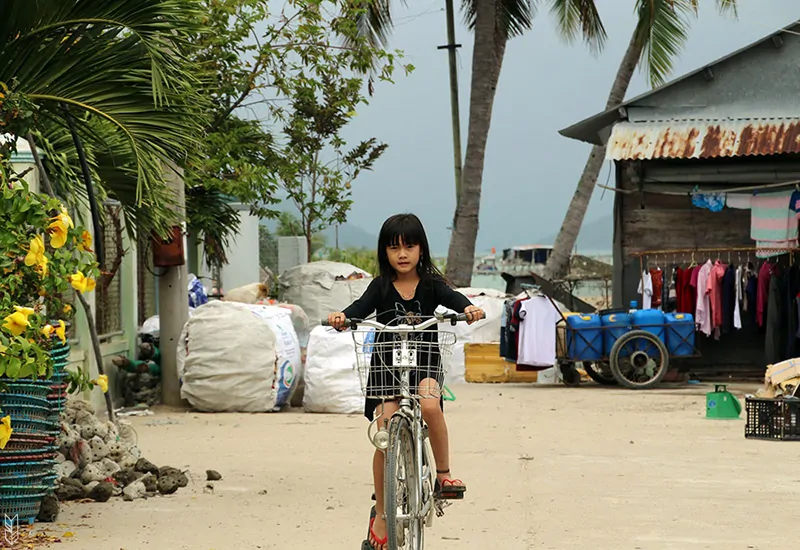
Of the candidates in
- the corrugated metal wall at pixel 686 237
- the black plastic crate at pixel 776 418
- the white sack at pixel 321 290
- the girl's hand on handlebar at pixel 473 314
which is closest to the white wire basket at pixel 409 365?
the girl's hand on handlebar at pixel 473 314

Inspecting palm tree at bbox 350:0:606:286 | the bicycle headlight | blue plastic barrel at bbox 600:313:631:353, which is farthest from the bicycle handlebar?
palm tree at bbox 350:0:606:286

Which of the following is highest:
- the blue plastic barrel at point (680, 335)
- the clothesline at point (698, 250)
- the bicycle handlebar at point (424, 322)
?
the clothesline at point (698, 250)

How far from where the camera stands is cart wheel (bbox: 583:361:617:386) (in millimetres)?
18109

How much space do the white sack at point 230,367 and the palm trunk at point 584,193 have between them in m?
14.8

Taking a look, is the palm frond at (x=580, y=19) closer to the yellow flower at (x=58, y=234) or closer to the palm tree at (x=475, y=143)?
the palm tree at (x=475, y=143)

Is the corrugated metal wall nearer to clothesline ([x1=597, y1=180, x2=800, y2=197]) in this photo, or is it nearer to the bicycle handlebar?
clothesline ([x1=597, y1=180, x2=800, y2=197])

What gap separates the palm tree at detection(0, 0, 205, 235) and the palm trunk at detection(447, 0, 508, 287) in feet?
51.1

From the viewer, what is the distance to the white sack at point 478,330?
18.5 m

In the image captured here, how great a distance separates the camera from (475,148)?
24094mm

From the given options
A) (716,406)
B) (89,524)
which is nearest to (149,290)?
(716,406)

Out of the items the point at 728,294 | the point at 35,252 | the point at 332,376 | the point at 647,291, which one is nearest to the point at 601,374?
the point at 647,291

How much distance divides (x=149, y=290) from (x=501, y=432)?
7001 mm

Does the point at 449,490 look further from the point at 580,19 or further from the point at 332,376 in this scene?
the point at 580,19

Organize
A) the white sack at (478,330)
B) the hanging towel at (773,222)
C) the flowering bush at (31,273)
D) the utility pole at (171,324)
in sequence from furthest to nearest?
the white sack at (478,330) → the hanging towel at (773,222) → the utility pole at (171,324) → the flowering bush at (31,273)
